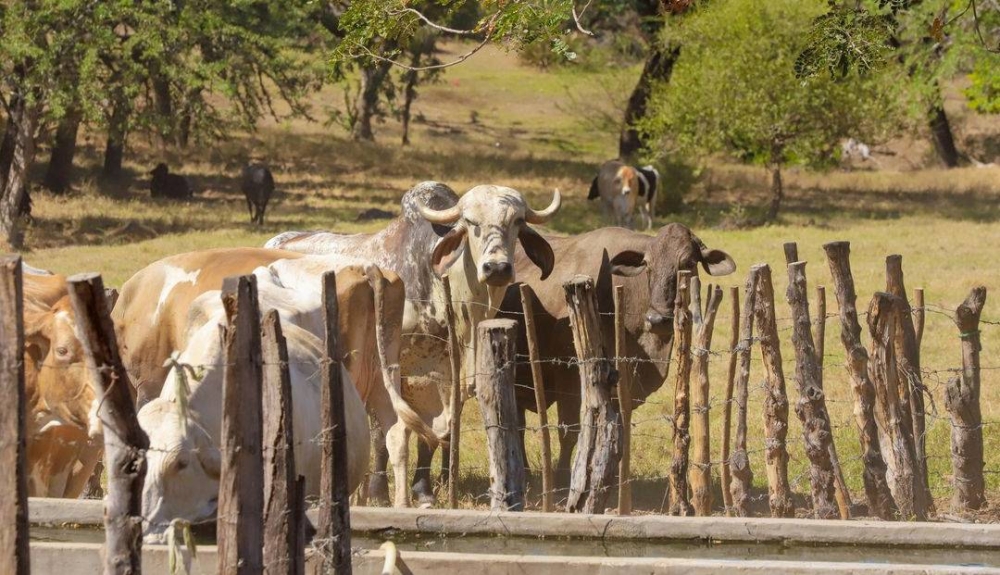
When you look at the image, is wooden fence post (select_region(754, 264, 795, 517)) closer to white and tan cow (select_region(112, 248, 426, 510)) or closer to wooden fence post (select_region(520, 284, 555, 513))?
wooden fence post (select_region(520, 284, 555, 513))

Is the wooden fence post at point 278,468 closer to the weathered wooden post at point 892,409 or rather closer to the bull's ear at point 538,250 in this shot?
the weathered wooden post at point 892,409

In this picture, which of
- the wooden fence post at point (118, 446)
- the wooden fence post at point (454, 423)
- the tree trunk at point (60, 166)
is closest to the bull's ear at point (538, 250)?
the wooden fence post at point (454, 423)

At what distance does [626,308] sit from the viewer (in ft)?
28.6

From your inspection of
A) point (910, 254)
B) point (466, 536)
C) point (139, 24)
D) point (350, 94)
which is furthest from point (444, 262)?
point (350, 94)

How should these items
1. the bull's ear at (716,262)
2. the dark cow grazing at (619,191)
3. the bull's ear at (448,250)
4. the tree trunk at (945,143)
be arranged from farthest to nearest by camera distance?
the tree trunk at (945,143), the dark cow grazing at (619,191), the bull's ear at (716,262), the bull's ear at (448,250)

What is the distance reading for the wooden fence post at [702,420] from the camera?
261 inches

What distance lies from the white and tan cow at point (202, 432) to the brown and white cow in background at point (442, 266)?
6.84 feet

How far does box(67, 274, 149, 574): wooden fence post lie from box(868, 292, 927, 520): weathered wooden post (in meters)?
3.91

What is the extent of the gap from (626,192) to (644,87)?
808 centimetres

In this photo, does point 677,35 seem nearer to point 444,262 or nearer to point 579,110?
point 579,110

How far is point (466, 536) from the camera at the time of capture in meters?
5.52

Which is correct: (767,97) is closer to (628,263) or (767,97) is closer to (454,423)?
(628,263)

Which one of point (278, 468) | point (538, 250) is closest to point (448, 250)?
point (538, 250)

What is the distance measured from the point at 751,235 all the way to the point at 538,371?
15266mm
